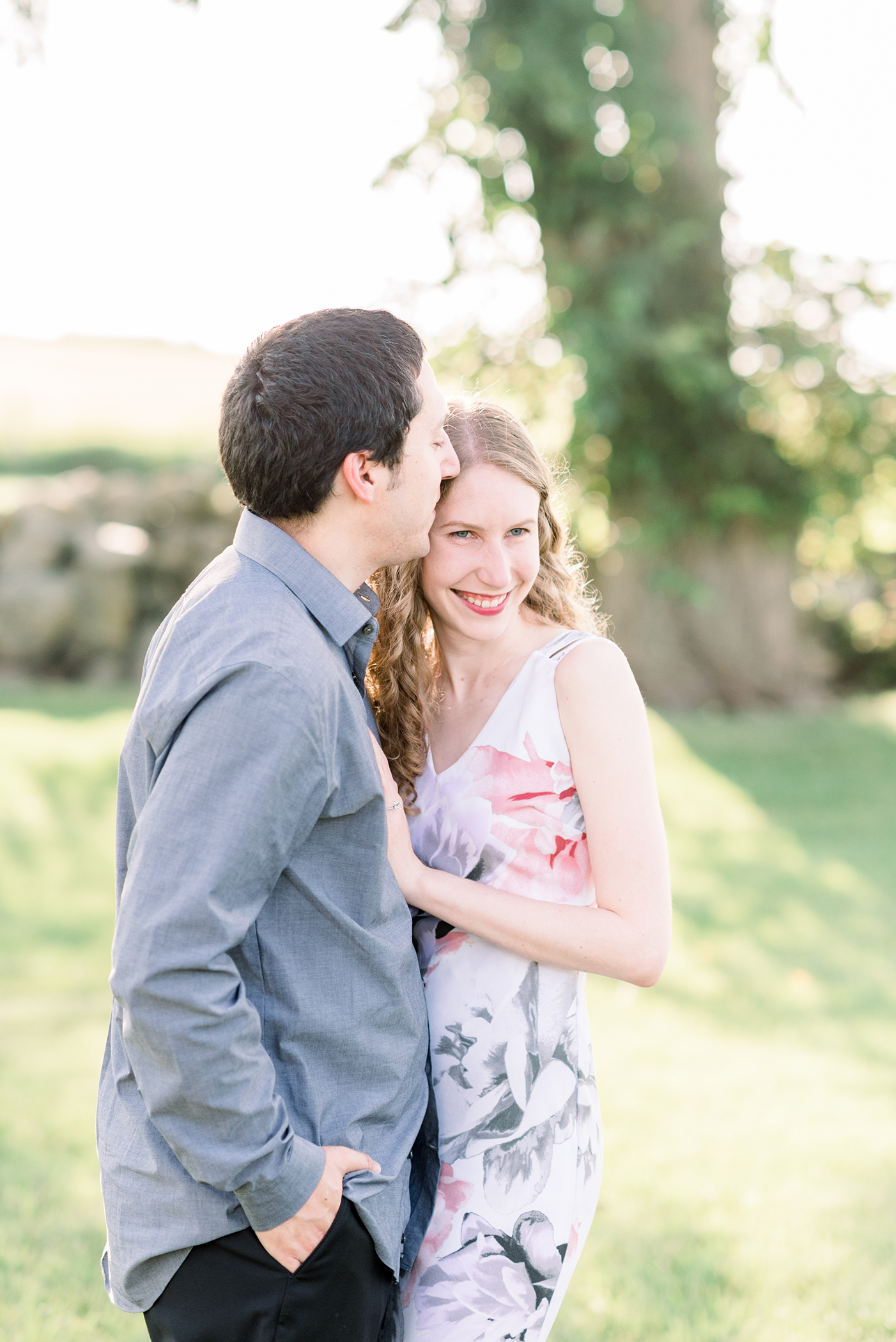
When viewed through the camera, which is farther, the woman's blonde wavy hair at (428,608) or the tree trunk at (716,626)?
the tree trunk at (716,626)

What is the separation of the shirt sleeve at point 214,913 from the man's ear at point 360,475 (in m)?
0.35

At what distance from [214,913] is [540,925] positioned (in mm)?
629

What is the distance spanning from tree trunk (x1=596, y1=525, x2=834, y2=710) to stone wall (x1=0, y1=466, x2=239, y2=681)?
4.76 meters

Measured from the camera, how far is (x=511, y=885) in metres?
1.98

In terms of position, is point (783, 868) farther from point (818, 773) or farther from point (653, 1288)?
point (653, 1288)

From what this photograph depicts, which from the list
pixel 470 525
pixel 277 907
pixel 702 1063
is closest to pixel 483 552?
pixel 470 525

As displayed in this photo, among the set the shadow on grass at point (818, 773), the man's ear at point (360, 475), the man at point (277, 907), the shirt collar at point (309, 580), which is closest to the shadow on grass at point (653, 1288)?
the man at point (277, 907)

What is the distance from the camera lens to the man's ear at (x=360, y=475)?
66.0 inches

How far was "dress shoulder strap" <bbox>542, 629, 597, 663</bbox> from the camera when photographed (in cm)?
202

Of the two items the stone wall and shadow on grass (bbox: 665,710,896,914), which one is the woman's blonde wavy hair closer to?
shadow on grass (bbox: 665,710,896,914)

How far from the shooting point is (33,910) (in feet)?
25.5

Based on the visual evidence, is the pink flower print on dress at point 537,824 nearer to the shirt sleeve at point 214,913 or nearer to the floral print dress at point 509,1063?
the floral print dress at point 509,1063

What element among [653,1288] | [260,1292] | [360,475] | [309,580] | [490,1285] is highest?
[360,475]

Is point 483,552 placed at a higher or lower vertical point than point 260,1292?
higher
